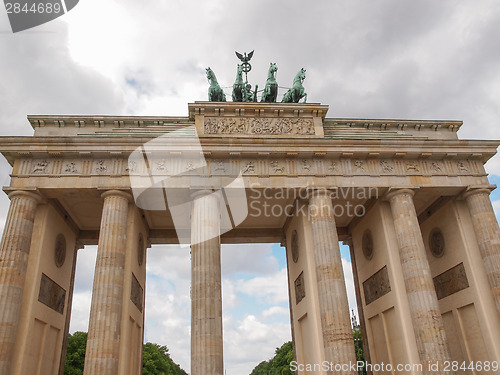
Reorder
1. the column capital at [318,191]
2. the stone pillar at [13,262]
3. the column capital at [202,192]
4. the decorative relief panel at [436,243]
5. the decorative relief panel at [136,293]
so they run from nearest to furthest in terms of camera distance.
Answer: the stone pillar at [13,262] → the column capital at [202,192] → the decorative relief panel at [136,293] → the column capital at [318,191] → the decorative relief panel at [436,243]

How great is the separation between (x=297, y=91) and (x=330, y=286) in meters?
12.6

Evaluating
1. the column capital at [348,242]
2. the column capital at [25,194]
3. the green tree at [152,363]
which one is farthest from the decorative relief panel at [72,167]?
the green tree at [152,363]

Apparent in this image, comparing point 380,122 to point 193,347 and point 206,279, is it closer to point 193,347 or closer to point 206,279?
point 206,279

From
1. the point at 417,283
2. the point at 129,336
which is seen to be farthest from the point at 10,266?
the point at 417,283

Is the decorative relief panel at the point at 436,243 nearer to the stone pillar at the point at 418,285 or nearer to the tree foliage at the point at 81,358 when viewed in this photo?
the stone pillar at the point at 418,285

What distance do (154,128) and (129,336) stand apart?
11244 mm

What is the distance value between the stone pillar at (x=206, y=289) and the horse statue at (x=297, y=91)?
364 inches

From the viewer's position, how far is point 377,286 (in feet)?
75.9

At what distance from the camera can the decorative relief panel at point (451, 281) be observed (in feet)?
71.6

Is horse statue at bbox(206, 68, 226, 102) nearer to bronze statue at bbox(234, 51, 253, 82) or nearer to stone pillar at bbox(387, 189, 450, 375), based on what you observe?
bronze statue at bbox(234, 51, 253, 82)

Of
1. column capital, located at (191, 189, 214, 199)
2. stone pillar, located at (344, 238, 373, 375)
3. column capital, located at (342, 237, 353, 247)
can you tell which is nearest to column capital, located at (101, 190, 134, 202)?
column capital, located at (191, 189, 214, 199)

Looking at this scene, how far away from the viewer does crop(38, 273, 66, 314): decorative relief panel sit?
65.4 ft

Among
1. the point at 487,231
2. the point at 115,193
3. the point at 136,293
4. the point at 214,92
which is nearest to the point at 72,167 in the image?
the point at 115,193

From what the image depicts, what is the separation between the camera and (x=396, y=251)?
21.5 metres
